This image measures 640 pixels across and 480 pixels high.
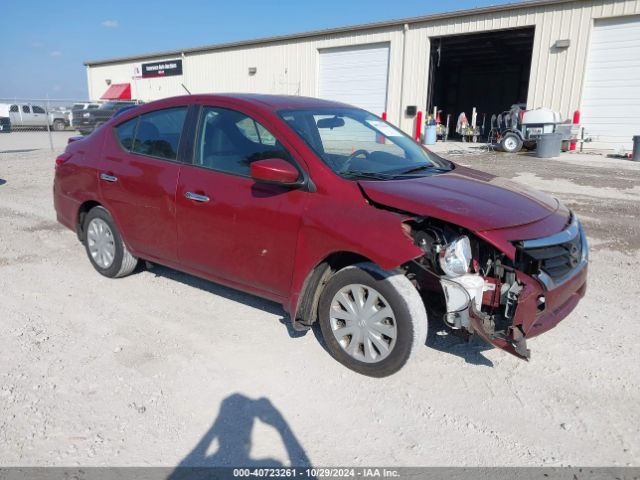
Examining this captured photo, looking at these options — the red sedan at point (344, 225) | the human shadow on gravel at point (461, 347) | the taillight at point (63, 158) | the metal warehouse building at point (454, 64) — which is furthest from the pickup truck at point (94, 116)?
the human shadow on gravel at point (461, 347)

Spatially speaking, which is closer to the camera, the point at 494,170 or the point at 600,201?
the point at 600,201

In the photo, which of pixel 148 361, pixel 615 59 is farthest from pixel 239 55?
pixel 148 361

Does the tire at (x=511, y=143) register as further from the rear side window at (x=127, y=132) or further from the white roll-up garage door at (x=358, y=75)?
the rear side window at (x=127, y=132)

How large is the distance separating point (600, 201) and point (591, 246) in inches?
132

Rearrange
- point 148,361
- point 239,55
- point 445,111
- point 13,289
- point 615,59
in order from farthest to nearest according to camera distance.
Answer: point 445,111
point 239,55
point 615,59
point 13,289
point 148,361

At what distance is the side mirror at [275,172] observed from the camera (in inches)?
127

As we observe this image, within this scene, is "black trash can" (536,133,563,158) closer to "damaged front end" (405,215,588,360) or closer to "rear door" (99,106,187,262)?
"damaged front end" (405,215,588,360)

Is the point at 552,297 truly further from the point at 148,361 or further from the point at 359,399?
the point at 148,361

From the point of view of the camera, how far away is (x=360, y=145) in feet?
12.8

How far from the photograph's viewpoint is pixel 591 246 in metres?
6.08

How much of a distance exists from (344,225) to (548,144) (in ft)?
49.1

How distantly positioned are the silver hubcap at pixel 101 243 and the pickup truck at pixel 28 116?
28912 millimetres

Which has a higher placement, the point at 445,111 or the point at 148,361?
the point at 445,111

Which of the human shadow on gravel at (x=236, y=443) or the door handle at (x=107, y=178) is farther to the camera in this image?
the door handle at (x=107, y=178)
